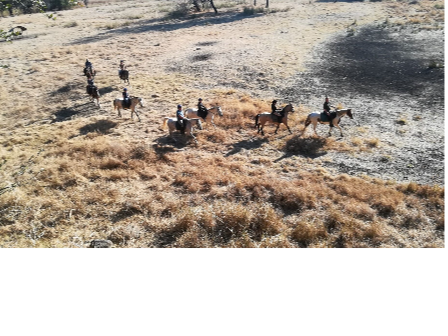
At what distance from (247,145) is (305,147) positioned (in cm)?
286

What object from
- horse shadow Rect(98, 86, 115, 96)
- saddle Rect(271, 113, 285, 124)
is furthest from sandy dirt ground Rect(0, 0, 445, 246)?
saddle Rect(271, 113, 285, 124)

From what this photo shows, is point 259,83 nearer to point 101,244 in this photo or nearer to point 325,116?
point 325,116

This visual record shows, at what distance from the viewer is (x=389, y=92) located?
21.1 m

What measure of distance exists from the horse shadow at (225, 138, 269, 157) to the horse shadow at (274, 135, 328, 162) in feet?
4.22

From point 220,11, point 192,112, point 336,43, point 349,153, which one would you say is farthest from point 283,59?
point 220,11

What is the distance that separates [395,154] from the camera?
1439 centimetres

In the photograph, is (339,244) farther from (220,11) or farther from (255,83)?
(220,11)

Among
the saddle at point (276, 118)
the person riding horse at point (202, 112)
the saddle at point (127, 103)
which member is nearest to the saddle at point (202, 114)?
the person riding horse at point (202, 112)

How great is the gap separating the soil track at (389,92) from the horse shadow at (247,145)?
358cm

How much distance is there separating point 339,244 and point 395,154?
7.21 metres

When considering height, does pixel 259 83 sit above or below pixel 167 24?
below

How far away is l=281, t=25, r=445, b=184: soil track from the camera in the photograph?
13805 millimetres

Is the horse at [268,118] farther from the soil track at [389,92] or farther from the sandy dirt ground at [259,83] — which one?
the soil track at [389,92]

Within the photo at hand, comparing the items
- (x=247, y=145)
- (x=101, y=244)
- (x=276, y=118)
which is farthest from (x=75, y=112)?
(x=101, y=244)
